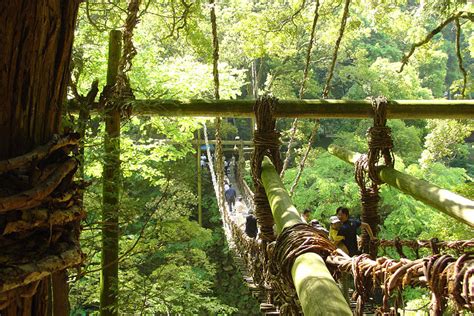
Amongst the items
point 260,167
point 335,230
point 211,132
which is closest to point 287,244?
point 260,167

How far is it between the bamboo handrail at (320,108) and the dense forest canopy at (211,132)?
182mm

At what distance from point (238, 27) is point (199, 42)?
137 cm

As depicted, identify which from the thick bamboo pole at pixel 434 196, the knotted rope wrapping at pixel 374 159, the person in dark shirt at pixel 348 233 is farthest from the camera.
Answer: the person in dark shirt at pixel 348 233

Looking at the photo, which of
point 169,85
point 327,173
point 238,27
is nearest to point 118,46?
point 169,85

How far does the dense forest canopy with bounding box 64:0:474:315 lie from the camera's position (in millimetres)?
2672

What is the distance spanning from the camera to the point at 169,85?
458 cm

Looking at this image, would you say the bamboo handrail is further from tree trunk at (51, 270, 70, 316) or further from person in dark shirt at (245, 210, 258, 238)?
person in dark shirt at (245, 210, 258, 238)

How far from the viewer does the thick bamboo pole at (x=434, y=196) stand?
4.36 ft

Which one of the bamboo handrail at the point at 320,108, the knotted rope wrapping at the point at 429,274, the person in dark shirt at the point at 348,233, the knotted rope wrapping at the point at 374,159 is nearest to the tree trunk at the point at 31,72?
the knotted rope wrapping at the point at 429,274

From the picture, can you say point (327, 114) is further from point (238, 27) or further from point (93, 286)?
point (238, 27)

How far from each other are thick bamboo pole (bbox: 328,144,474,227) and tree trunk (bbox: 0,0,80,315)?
109cm

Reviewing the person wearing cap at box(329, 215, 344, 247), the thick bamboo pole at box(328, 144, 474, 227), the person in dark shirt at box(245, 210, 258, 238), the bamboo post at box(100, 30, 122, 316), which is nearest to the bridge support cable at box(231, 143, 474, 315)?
the thick bamboo pole at box(328, 144, 474, 227)

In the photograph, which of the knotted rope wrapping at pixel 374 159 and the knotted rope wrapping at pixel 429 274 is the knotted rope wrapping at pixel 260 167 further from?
the knotted rope wrapping at pixel 429 274

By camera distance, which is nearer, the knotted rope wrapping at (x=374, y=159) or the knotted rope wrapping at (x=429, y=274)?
the knotted rope wrapping at (x=429, y=274)
